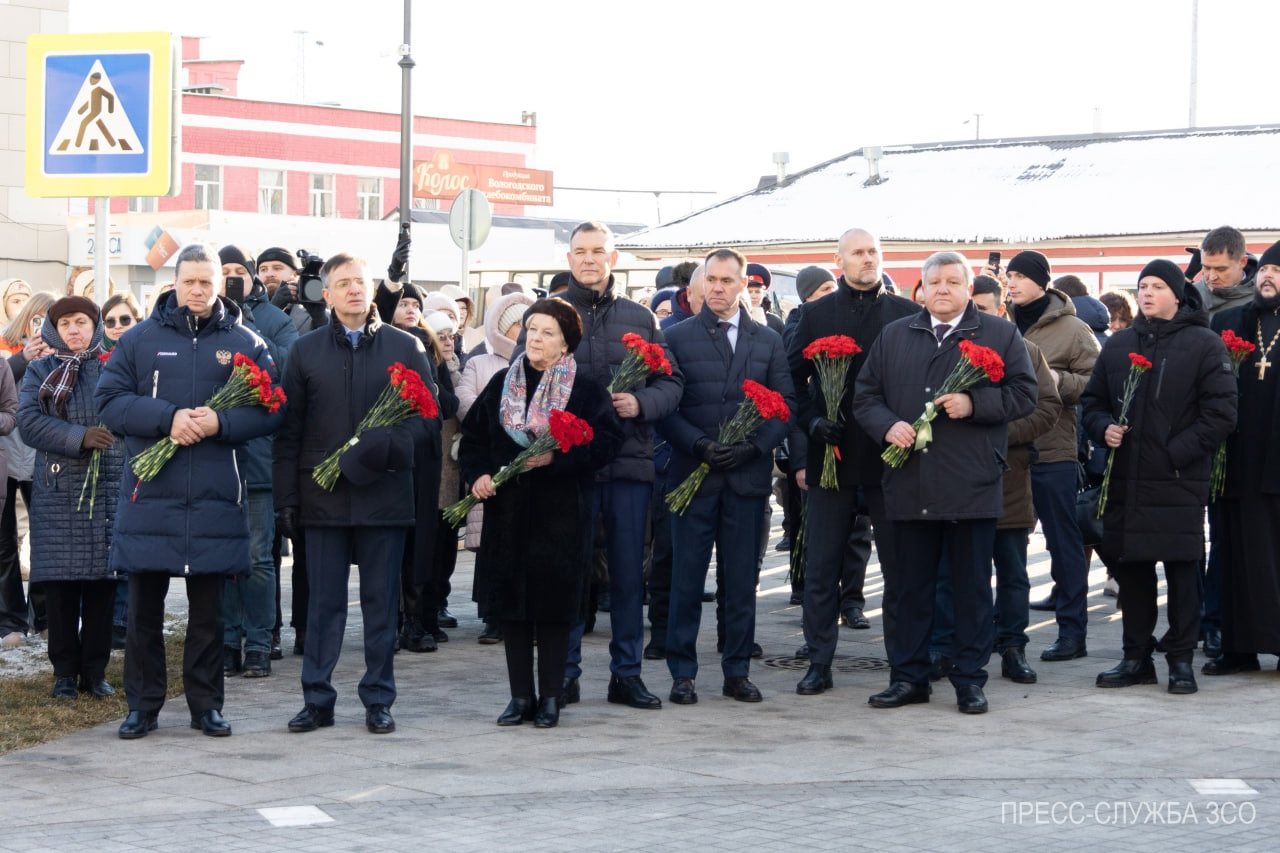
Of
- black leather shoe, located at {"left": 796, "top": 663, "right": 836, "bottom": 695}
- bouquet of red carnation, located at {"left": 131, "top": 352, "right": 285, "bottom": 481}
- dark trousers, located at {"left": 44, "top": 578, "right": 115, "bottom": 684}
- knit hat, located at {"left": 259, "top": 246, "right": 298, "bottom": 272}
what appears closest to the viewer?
bouquet of red carnation, located at {"left": 131, "top": 352, "right": 285, "bottom": 481}

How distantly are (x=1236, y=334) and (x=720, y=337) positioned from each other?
2.88 meters

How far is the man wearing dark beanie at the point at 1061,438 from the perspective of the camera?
1082cm

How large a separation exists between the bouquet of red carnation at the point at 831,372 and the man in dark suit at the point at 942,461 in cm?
20

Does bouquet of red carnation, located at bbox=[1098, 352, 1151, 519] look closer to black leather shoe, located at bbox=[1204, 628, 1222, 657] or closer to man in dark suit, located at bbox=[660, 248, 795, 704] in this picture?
black leather shoe, located at bbox=[1204, 628, 1222, 657]

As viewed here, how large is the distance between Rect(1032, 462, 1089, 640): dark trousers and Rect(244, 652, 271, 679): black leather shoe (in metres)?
4.42

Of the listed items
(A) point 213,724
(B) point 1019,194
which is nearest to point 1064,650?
(A) point 213,724

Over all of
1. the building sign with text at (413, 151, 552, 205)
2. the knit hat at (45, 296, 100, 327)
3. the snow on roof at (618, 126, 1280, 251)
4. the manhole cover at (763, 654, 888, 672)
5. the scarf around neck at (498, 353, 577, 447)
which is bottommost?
the manhole cover at (763, 654, 888, 672)

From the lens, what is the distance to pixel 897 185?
49.8 meters

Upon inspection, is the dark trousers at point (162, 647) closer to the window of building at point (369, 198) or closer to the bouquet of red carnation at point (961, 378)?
the bouquet of red carnation at point (961, 378)

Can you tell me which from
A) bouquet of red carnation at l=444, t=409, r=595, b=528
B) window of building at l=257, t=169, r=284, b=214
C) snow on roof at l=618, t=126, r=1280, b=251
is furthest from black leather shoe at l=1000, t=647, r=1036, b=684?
window of building at l=257, t=169, r=284, b=214

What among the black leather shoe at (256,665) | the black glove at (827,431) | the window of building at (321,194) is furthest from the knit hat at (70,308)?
the window of building at (321,194)

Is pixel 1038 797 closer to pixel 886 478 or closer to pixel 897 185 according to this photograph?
pixel 886 478

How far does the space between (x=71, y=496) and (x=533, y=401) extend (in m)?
2.50

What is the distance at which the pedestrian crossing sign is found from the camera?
434 inches
